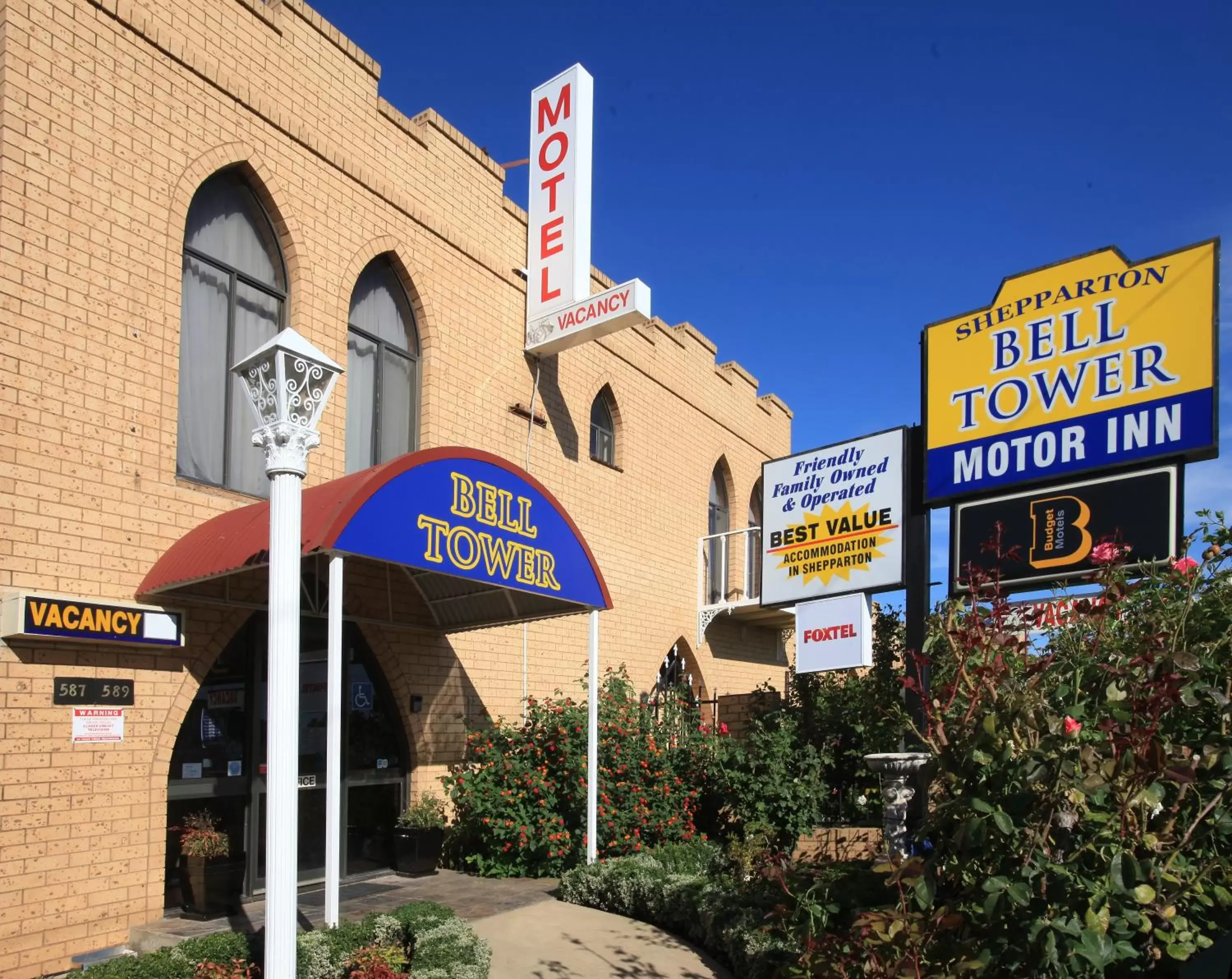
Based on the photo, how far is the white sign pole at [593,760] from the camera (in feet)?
34.6

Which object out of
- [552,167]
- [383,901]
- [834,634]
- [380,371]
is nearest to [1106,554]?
[834,634]

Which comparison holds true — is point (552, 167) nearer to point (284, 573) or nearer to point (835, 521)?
point (835, 521)

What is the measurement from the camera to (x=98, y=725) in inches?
328

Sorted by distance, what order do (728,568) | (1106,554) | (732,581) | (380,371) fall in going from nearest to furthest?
1. (1106,554)
2. (380,371)
3. (728,568)
4. (732,581)

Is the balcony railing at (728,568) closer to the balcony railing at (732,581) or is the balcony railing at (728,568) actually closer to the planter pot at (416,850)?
the balcony railing at (732,581)

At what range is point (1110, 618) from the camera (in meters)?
6.47

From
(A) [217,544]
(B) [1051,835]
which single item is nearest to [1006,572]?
(B) [1051,835]

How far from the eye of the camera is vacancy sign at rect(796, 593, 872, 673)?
1088cm

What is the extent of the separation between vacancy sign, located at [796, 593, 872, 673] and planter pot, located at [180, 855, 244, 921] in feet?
18.8

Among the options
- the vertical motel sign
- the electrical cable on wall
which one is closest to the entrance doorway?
the electrical cable on wall

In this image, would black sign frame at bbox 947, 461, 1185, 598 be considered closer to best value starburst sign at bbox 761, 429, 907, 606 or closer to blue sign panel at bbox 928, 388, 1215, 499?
blue sign panel at bbox 928, 388, 1215, 499

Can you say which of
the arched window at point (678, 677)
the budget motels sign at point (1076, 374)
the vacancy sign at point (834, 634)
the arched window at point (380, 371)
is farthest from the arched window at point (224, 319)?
the arched window at point (678, 677)

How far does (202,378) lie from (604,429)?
24.4 feet

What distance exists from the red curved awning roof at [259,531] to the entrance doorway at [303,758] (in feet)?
3.49
